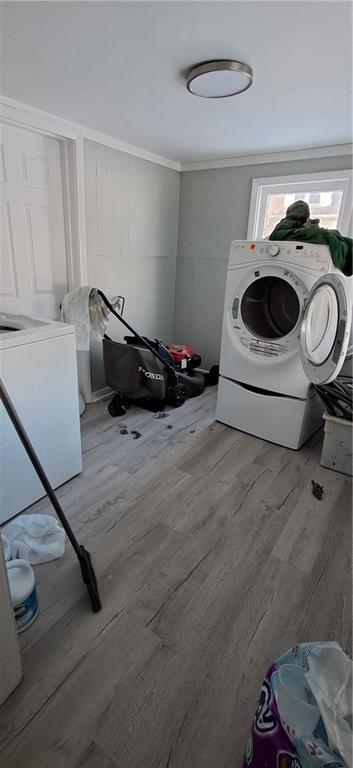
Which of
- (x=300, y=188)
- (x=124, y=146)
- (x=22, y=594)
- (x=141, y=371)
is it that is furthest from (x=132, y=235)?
(x=22, y=594)

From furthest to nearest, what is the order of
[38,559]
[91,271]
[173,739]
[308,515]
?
[91,271] → [308,515] → [38,559] → [173,739]

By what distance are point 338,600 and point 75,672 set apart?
3.17 feet

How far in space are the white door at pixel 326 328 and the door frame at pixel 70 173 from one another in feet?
5.33

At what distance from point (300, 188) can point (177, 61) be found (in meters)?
1.69

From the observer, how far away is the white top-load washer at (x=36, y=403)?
5.04ft

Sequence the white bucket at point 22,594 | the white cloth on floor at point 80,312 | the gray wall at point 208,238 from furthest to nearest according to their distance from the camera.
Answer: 1. the gray wall at point 208,238
2. the white cloth on floor at point 80,312
3. the white bucket at point 22,594

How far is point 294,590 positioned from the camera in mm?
1408

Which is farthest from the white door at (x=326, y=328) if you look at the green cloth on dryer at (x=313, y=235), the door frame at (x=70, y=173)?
the door frame at (x=70, y=173)

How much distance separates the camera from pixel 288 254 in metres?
2.08

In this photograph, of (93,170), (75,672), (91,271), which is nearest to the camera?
(75,672)

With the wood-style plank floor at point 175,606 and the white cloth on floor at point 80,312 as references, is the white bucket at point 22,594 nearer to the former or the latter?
the wood-style plank floor at point 175,606

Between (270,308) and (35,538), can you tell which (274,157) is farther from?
(35,538)

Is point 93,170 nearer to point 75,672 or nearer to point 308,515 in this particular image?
point 308,515

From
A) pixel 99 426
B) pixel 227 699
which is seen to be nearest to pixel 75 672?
pixel 227 699
